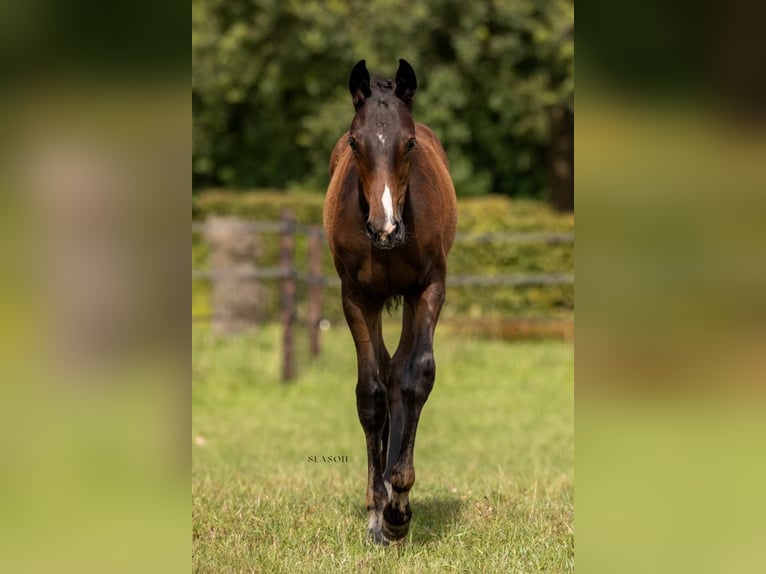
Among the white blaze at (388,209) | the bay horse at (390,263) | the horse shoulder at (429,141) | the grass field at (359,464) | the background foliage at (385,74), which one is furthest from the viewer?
the background foliage at (385,74)

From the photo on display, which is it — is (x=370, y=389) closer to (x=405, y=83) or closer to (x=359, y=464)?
(x=405, y=83)

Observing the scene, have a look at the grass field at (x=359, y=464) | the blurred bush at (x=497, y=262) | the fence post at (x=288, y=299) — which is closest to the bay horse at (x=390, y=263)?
the grass field at (x=359, y=464)

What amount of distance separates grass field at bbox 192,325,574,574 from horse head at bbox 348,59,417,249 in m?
1.47

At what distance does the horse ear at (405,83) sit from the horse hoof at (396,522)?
1919 millimetres

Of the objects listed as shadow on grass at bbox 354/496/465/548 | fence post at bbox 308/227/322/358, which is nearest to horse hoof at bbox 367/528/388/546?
shadow on grass at bbox 354/496/465/548

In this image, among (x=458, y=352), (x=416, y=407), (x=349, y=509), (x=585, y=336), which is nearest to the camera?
(x=585, y=336)

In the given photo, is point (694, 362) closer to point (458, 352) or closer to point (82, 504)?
point (82, 504)

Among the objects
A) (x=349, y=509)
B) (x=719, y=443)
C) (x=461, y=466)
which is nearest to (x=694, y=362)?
(x=719, y=443)

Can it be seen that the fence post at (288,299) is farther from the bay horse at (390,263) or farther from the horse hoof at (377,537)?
the horse hoof at (377,537)

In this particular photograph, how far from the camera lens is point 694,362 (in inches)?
72.3

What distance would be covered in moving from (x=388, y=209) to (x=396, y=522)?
1.55 m

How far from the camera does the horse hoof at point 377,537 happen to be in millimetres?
4574

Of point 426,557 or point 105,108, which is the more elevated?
point 105,108

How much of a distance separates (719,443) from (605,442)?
226 mm
